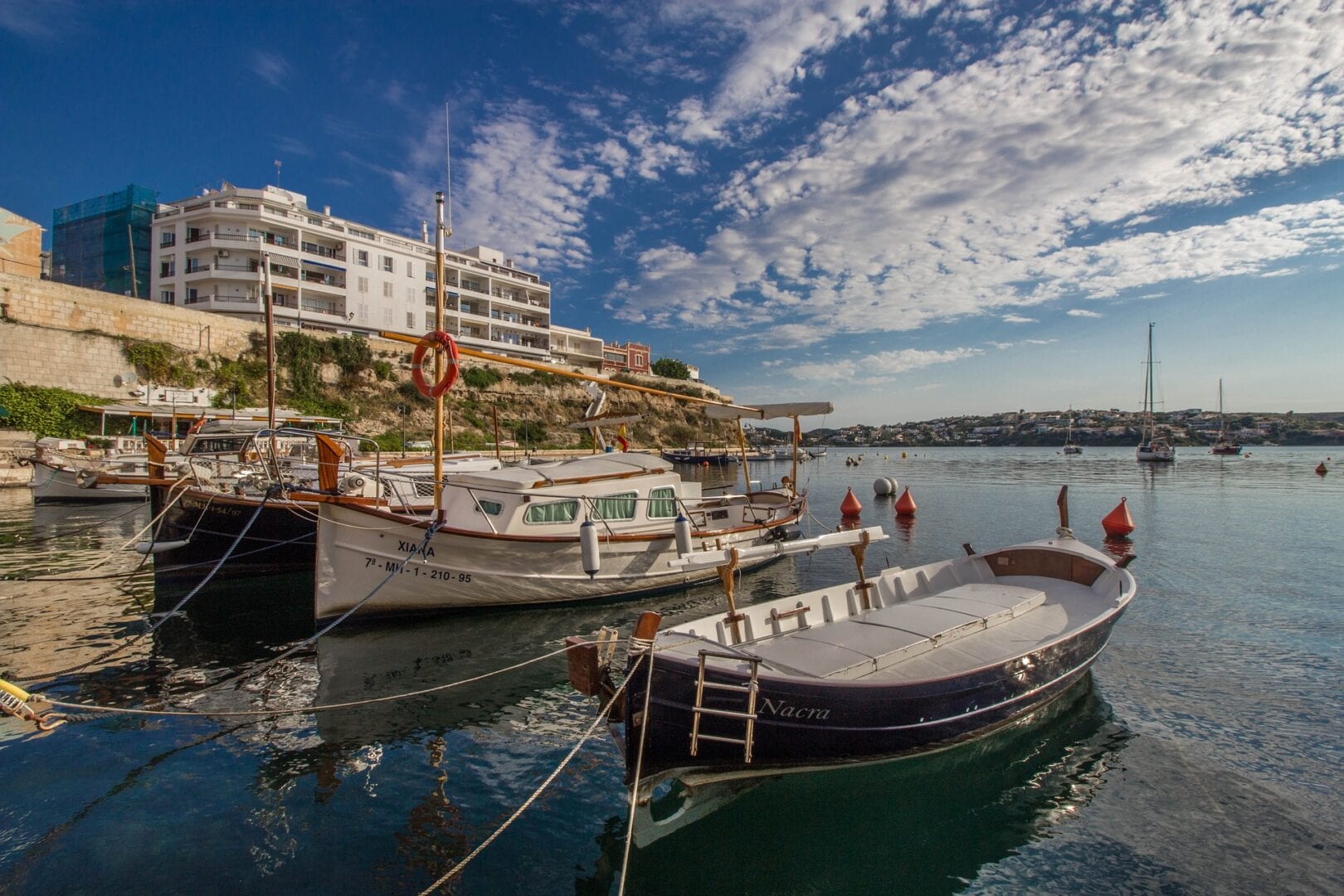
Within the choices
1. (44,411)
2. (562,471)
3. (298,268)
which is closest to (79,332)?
(44,411)

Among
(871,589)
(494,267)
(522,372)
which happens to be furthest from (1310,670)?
(494,267)

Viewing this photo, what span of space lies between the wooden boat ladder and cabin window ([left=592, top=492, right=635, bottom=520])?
8617mm

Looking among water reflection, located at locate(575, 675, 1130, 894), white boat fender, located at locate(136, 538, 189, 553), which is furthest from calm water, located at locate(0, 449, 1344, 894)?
→ white boat fender, located at locate(136, 538, 189, 553)

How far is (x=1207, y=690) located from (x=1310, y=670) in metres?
2.43

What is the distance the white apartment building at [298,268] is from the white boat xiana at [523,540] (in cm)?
3198

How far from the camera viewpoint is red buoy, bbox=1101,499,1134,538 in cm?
2373

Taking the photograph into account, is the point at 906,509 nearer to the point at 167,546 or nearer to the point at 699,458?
the point at 167,546

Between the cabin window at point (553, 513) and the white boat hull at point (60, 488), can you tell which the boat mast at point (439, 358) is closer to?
the cabin window at point (553, 513)

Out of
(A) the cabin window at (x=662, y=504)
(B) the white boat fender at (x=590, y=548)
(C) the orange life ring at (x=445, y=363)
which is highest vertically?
(C) the orange life ring at (x=445, y=363)

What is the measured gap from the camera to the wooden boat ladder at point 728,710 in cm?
582

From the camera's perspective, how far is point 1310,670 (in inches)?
408

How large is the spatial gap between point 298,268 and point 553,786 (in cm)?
5815

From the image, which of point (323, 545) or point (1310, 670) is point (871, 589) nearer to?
point (1310, 670)

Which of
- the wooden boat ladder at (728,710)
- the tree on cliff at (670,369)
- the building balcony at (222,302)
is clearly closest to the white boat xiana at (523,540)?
the wooden boat ladder at (728,710)
